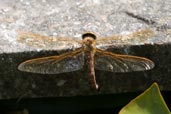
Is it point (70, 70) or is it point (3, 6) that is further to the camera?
point (3, 6)

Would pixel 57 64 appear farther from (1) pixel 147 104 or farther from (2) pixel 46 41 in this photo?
(1) pixel 147 104

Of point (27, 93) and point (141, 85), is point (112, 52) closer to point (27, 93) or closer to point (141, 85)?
point (141, 85)

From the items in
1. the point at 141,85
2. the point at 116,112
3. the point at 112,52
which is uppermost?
the point at 112,52

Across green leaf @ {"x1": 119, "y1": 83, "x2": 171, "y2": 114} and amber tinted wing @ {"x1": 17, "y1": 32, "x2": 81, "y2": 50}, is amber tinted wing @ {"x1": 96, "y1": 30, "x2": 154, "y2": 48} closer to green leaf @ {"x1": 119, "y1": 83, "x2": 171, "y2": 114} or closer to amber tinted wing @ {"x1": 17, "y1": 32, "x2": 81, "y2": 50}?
amber tinted wing @ {"x1": 17, "y1": 32, "x2": 81, "y2": 50}

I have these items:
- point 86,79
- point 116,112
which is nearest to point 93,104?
point 116,112

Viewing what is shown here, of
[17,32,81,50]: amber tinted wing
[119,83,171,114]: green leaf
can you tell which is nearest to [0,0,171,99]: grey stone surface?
[17,32,81,50]: amber tinted wing

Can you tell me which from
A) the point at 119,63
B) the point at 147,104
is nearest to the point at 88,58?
the point at 119,63

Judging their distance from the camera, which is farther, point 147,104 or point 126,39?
point 126,39

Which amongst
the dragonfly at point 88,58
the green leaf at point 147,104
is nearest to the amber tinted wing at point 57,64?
the dragonfly at point 88,58
